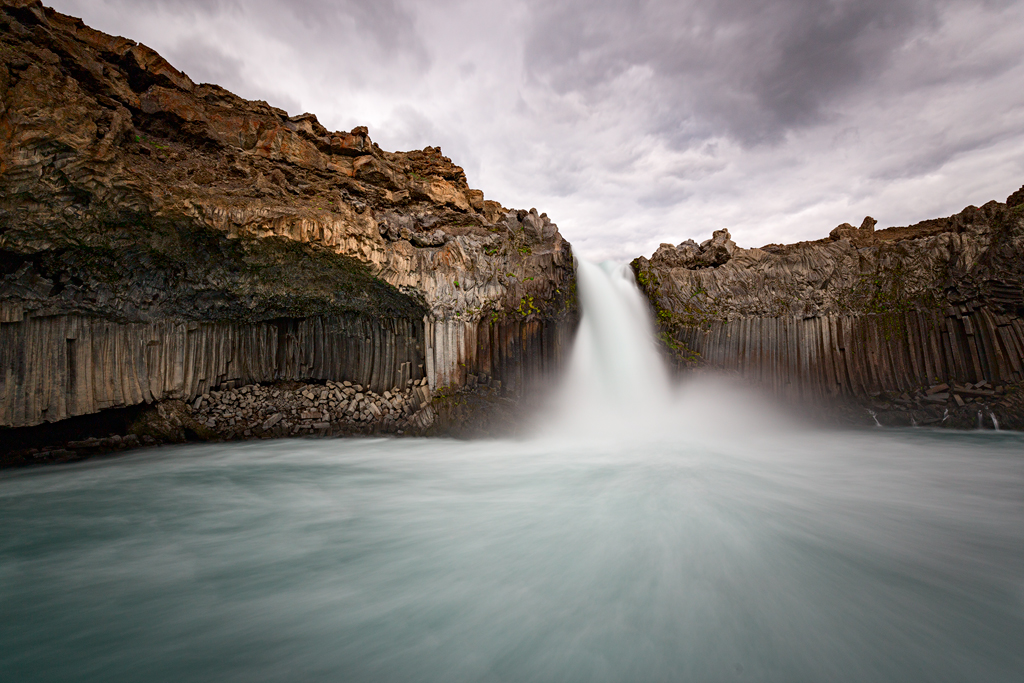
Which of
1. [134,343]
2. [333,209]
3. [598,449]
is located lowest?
[598,449]

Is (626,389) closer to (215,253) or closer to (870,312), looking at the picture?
(870,312)

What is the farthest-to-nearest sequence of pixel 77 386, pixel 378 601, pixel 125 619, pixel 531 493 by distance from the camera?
pixel 77 386, pixel 531 493, pixel 378 601, pixel 125 619

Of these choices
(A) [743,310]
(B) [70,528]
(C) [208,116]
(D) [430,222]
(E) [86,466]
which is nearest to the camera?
(B) [70,528]

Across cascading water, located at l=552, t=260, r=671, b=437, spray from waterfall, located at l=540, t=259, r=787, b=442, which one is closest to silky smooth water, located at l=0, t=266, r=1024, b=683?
spray from waterfall, located at l=540, t=259, r=787, b=442

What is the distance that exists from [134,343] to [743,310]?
1313 centimetres

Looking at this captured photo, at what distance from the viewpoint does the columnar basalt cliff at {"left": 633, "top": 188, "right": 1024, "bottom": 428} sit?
23.6 ft

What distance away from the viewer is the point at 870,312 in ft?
27.7

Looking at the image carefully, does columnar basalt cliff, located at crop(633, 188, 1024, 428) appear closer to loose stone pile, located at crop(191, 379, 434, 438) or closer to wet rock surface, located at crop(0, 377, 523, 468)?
wet rock surface, located at crop(0, 377, 523, 468)

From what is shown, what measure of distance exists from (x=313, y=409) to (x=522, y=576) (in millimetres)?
7377

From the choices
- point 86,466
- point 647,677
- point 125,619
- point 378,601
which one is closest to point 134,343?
point 86,466

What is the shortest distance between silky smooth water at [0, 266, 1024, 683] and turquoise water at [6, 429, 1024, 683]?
17 mm

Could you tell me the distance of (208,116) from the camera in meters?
7.39

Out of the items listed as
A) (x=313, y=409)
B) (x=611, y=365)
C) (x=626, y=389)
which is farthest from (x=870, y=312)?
(x=313, y=409)

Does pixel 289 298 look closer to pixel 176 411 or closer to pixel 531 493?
pixel 176 411
